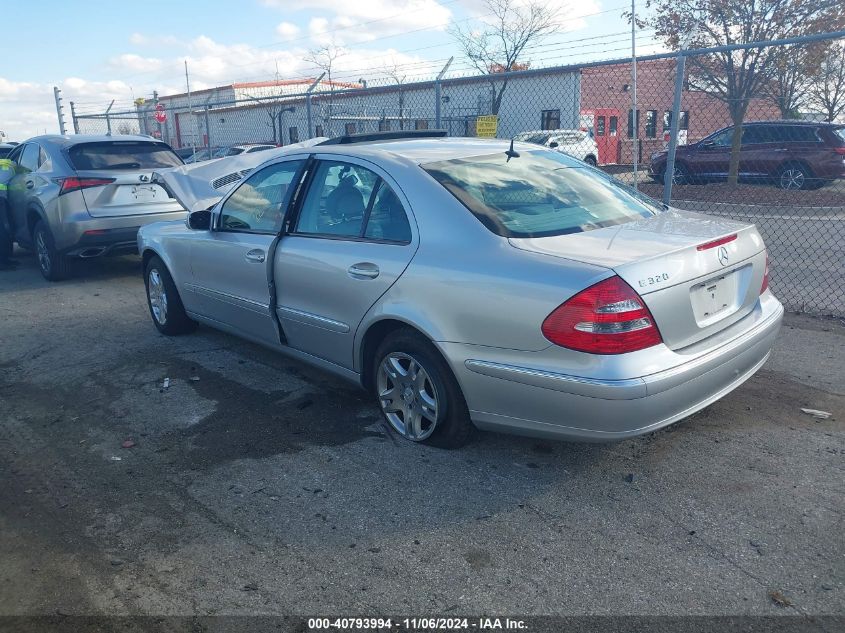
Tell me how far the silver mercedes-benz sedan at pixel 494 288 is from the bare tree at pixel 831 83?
13.6 meters

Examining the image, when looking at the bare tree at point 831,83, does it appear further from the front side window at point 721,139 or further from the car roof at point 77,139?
the car roof at point 77,139

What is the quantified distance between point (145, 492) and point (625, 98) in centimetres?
2946

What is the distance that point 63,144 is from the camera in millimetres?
8438

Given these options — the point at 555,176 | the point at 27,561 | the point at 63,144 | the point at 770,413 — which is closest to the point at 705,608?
the point at 770,413

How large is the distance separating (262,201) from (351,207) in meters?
0.97

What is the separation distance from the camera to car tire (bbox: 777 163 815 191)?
10.4 meters

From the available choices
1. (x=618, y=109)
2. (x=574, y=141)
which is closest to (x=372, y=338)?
(x=574, y=141)

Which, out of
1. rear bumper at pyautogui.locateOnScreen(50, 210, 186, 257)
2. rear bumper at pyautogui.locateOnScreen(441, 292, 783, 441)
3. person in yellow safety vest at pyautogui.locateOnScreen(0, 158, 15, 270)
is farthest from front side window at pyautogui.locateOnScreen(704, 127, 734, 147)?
person in yellow safety vest at pyautogui.locateOnScreen(0, 158, 15, 270)

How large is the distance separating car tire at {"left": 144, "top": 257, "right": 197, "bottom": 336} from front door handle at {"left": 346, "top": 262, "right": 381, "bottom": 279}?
2.54 metres

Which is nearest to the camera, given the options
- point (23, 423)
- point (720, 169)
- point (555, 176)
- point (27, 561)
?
point (27, 561)

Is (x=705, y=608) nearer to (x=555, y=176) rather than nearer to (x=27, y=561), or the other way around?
(x=555, y=176)

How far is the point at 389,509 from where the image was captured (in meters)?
3.24

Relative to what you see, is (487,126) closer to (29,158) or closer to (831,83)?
(29,158)

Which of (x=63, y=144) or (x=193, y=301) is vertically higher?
(x=63, y=144)
